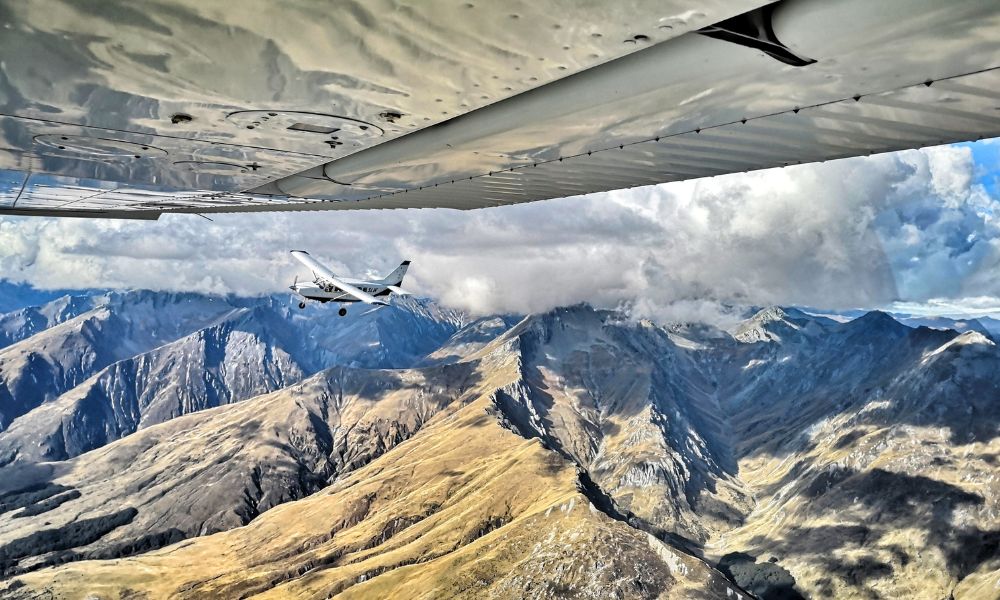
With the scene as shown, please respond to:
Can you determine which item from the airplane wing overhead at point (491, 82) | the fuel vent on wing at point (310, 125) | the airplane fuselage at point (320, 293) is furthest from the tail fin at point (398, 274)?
the fuel vent on wing at point (310, 125)

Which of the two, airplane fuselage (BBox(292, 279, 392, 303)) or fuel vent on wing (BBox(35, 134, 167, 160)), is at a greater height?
fuel vent on wing (BBox(35, 134, 167, 160))

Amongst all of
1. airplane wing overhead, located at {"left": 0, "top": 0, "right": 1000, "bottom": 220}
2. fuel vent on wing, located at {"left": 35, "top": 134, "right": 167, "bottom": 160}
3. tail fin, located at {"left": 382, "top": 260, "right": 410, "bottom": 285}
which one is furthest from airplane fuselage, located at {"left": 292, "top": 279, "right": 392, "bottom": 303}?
airplane wing overhead, located at {"left": 0, "top": 0, "right": 1000, "bottom": 220}

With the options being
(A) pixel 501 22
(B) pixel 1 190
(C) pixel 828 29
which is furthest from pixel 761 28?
(B) pixel 1 190

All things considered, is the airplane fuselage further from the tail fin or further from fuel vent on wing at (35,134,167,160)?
fuel vent on wing at (35,134,167,160)

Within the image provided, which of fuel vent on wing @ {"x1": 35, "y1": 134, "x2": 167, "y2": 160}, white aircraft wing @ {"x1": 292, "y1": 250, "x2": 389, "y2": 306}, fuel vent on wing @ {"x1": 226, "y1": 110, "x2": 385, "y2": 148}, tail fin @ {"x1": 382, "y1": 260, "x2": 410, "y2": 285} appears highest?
fuel vent on wing @ {"x1": 226, "y1": 110, "x2": 385, "y2": 148}

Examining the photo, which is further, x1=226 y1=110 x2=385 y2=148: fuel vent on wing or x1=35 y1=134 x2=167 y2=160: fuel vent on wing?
x1=35 y1=134 x2=167 y2=160: fuel vent on wing

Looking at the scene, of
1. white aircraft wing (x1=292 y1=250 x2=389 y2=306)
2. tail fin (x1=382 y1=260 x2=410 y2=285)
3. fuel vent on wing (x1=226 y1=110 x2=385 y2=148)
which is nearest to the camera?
fuel vent on wing (x1=226 y1=110 x2=385 y2=148)

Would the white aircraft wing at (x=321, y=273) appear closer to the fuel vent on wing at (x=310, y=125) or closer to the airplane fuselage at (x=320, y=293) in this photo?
the airplane fuselage at (x=320, y=293)

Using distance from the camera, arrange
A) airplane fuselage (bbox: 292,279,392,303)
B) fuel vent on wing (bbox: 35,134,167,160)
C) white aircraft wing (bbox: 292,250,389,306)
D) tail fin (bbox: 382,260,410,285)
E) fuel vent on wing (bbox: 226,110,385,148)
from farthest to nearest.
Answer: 1. tail fin (bbox: 382,260,410,285)
2. airplane fuselage (bbox: 292,279,392,303)
3. white aircraft wing (bbox: 292,250,389,306)
4. fuel vent on wing (bbox: 35,134,167,160)
5. fuel vent on wing (bbox: 226,110,385,148)
